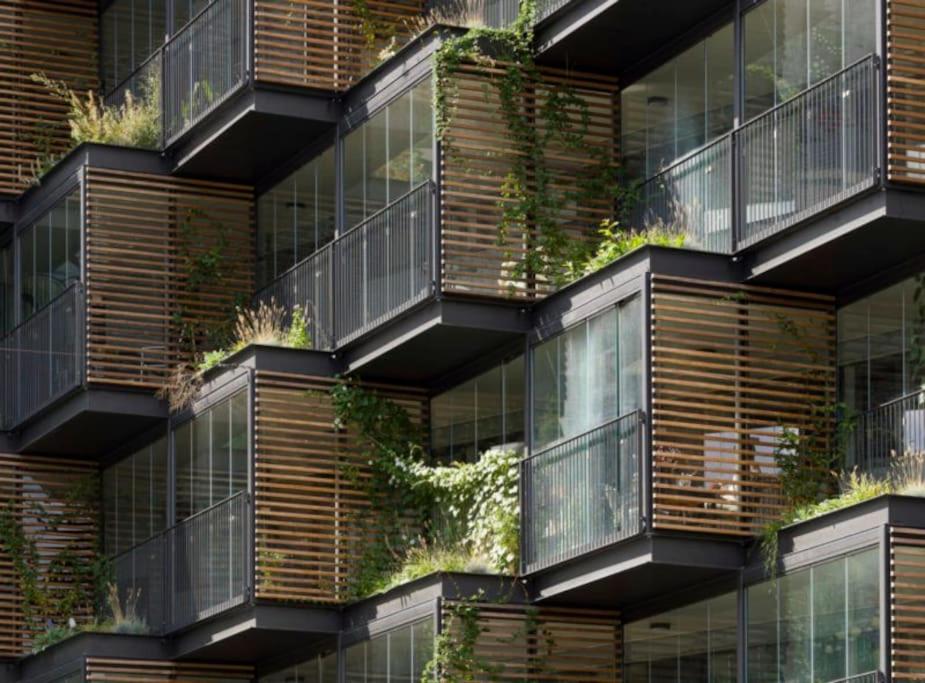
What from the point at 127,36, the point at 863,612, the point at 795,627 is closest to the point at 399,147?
the point at 127,36

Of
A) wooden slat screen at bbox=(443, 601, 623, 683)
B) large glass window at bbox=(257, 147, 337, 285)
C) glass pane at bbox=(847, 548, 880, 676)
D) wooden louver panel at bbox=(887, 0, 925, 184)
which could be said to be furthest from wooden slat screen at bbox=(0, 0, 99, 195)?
glass pane at bbox=(847, 548, 880, 676)

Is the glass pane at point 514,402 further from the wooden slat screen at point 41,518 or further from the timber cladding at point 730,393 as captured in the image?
the wooden slat screen at point 41,518

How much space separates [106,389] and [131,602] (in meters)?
2.98

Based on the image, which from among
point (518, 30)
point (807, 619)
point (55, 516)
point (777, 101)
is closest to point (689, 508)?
point (807, 619)

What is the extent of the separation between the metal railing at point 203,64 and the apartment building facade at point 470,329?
72mm

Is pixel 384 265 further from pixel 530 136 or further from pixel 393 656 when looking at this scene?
pixel 393 656

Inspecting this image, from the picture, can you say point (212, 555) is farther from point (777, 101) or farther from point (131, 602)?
point (777, 101)

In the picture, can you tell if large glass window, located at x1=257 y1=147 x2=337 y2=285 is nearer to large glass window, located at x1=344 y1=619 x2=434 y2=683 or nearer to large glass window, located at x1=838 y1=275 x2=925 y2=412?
large glass window, located at x1=344 y1=619 x2=434 y2=683

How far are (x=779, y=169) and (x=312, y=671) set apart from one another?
405 inches

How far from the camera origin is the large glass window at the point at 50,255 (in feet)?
136

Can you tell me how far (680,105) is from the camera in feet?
114

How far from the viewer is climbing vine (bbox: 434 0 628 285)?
35.2 metres

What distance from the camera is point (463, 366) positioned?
3728cm

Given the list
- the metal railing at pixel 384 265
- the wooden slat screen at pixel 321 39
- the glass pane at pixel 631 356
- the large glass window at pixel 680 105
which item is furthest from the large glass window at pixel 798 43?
the wooden slat screen at pixel 321 39
